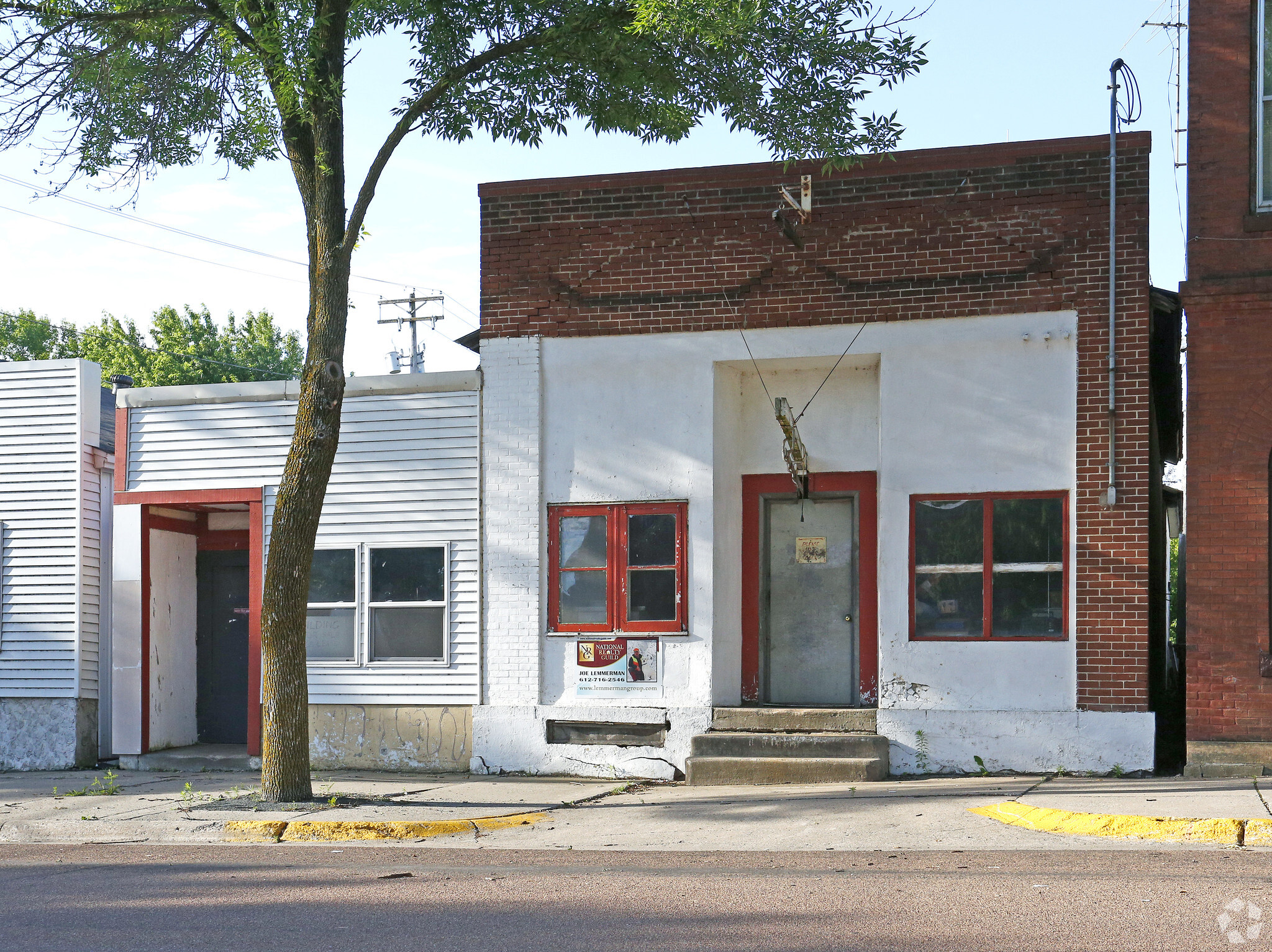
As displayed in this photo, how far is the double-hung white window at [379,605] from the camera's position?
14.4 m

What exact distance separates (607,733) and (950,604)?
3.87 metres

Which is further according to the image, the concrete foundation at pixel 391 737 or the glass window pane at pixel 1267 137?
the concrete foundation at pixel 391 737

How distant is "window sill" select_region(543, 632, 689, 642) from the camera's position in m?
13.5

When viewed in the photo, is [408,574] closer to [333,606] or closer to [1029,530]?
[333,606]

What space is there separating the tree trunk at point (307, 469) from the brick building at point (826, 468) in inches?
126

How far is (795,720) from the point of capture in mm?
13039

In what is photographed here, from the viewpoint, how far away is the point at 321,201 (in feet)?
36.7

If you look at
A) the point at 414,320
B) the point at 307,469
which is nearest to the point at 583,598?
the point at 307,469

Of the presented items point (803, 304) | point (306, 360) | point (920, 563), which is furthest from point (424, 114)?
point (920, 563)

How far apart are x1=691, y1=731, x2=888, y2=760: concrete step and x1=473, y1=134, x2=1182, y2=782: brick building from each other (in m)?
0.03

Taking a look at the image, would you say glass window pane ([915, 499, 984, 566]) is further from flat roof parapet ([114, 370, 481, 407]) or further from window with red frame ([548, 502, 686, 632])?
flat roof parapet ([114, 370, 481, 407])

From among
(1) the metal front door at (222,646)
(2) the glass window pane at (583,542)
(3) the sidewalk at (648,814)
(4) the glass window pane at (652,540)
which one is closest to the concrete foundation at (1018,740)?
(3) the sidewalk at (648,814)

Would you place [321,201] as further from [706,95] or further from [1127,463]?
[1127,463]

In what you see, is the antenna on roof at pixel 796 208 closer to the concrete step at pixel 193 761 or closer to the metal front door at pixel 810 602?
the metal front door at pixel 810 602
